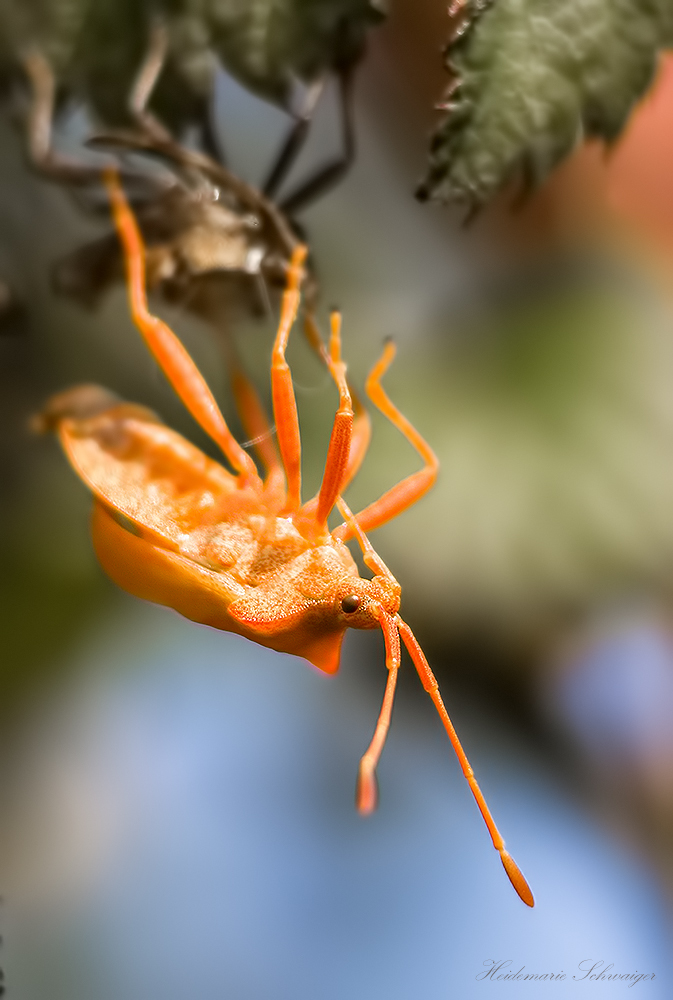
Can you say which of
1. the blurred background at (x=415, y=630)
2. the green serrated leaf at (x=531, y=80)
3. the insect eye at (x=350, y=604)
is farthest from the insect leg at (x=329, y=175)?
the insect eye at (x=350, y=604)

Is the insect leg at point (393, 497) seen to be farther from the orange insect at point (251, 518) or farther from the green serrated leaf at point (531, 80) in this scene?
the green serrated leaf at point (531, 80)

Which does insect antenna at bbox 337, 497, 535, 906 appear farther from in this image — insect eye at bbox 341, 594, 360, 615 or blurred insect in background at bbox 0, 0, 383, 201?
blurred insect in background at bbox 0, 0, 383, 201

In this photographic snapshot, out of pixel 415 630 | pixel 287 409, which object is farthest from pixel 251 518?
pixel 415 630

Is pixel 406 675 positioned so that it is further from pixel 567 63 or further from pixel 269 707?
pixel 567 63

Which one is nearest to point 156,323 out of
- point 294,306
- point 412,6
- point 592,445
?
point 294,306

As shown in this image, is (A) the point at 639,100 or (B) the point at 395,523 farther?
(B) the point at 395,523

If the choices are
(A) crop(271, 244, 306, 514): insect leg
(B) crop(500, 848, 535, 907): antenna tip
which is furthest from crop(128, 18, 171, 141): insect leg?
(B) crop(500, 848, 535, 907): antenna tip
